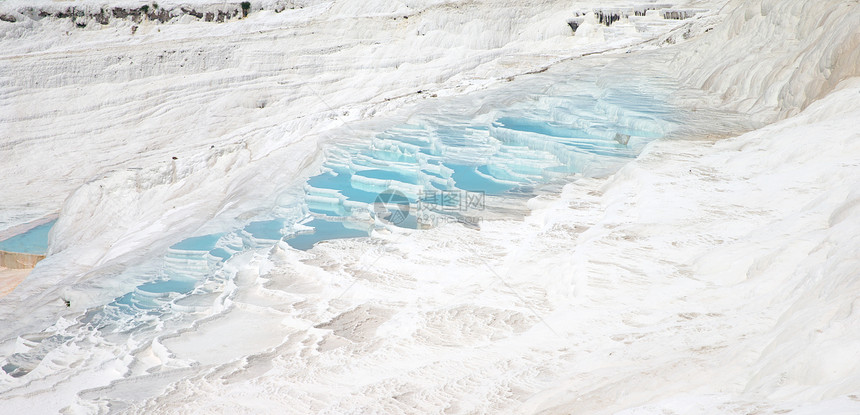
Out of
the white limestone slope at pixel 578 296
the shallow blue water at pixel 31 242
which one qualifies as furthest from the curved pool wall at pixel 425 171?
the shallow blue water at pixel 31 242

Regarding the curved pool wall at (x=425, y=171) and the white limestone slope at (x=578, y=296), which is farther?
the curved pool wall at (x=425, y=171)

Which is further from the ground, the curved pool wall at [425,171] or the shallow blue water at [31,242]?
the curved pool wall at [425,171]

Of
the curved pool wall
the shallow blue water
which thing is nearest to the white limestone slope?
the curved pool wall

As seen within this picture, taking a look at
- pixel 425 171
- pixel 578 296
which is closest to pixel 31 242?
pixel 425 171

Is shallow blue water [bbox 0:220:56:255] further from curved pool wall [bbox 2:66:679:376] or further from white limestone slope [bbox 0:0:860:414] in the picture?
curved pool wall [bbox 2:66:679:376]

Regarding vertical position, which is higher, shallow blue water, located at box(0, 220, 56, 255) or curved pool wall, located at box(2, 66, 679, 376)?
curved pool wall, located at box(2, 66, 679, 376)

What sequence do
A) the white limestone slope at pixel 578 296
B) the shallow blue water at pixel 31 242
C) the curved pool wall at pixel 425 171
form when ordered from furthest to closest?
the shallow blue water at pixel 31 242
the curved pool wall at pixel 425 171
the white limestone slope at pixel 578 296

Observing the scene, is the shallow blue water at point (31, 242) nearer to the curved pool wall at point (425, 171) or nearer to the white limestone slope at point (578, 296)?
the white limestone slope at point (578, 296)
